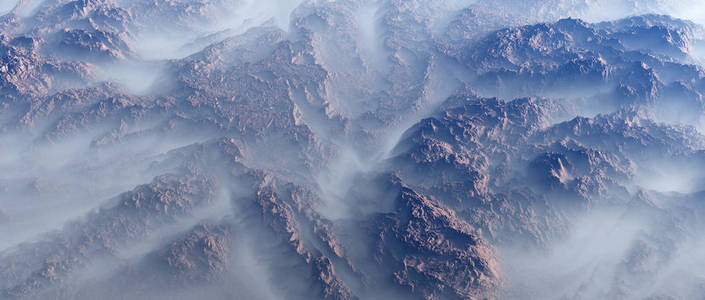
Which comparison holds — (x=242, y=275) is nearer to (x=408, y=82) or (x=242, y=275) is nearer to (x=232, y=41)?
(x=408, y=82)

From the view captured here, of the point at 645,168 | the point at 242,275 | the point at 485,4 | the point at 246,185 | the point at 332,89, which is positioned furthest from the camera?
the point at 485,4

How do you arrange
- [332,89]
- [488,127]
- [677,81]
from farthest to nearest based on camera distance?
[332,89], [677,81], [488,127]

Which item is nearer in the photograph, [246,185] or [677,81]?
[246,185]

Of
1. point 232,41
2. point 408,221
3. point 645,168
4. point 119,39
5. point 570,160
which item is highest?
point 119,39

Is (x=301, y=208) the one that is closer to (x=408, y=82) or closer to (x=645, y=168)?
(x=408, y=82)

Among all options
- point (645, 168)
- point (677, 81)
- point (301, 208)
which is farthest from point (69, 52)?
point (677, 81)

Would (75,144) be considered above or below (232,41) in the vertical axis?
below

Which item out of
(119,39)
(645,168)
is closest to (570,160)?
(645,168)
